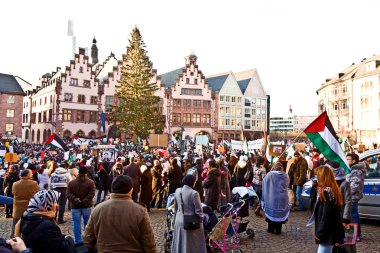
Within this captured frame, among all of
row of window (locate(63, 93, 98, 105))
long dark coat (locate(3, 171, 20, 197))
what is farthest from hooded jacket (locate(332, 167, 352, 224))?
row of window (locate(63, 93, 98, 105))

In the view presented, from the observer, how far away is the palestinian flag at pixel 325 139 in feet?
27.9

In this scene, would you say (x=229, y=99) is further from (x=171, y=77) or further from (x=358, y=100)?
(x=358, y=100)

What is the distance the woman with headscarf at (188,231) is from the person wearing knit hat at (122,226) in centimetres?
204

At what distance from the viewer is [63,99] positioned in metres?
52.6

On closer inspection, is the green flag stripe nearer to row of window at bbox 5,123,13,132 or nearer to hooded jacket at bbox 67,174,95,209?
hooded jacket at bbox 67,174,95,209

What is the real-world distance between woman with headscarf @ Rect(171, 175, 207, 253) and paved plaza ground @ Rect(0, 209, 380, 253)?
2239mm

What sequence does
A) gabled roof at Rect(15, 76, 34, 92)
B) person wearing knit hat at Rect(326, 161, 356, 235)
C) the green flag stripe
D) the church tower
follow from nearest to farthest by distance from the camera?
person wearing knit hat at Rect(326, 161, 356, 235)
the green flag stripe
gabled roof at Rect(15, 76, 34, 92)
the church tower

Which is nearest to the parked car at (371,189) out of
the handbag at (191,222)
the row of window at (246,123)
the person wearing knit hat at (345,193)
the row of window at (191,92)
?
the person wearing knit hat at (345,193)

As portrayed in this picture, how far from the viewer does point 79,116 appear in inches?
2122

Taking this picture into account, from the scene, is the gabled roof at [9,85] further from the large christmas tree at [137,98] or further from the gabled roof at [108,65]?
the large christmas tree at [137,98]

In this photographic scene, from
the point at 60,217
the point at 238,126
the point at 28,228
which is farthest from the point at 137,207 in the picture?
the point at 238,126

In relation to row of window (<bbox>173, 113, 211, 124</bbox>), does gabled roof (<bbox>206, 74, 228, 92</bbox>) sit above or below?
above

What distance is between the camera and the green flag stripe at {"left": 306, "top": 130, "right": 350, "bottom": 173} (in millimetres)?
8320

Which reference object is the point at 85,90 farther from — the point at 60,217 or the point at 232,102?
the point at 60,217
